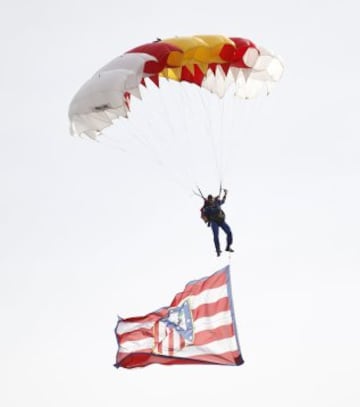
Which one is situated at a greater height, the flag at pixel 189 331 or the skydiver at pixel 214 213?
the skydiver at pixel 214 213

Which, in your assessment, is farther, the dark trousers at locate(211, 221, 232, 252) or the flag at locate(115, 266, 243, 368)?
the dark trousers at locate(211, 221, 232, 252)

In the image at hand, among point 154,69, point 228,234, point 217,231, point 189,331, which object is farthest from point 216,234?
point 154,69

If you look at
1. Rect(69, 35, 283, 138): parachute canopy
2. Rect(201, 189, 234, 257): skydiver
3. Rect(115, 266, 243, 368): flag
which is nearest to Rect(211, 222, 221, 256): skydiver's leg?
Rect(201, 189, 234, 257): skydiver

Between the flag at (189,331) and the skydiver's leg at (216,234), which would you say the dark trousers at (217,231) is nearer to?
the skydiver's leg at (216,234)

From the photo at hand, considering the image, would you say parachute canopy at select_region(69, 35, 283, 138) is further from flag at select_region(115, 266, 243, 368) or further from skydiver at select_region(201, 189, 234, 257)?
flag at select_region(115, 266, 243, 368)

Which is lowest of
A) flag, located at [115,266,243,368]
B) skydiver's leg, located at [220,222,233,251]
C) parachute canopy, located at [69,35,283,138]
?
flag, located at [115,266,243,368]

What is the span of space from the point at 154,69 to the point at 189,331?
7.17 m

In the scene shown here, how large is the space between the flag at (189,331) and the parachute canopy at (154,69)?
17.1 feet

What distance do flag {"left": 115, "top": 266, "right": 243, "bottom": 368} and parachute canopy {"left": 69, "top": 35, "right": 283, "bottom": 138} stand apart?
5202 millimetres

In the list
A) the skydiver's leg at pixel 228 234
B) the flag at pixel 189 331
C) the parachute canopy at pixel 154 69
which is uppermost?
the parachute canopy at pixel 154 69

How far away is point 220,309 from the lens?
40938 millimetres

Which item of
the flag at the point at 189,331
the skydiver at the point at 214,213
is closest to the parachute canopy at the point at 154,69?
the skydiver at the point at 214,213

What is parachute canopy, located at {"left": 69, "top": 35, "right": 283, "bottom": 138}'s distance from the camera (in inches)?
1596

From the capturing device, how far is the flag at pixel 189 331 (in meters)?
40.6
